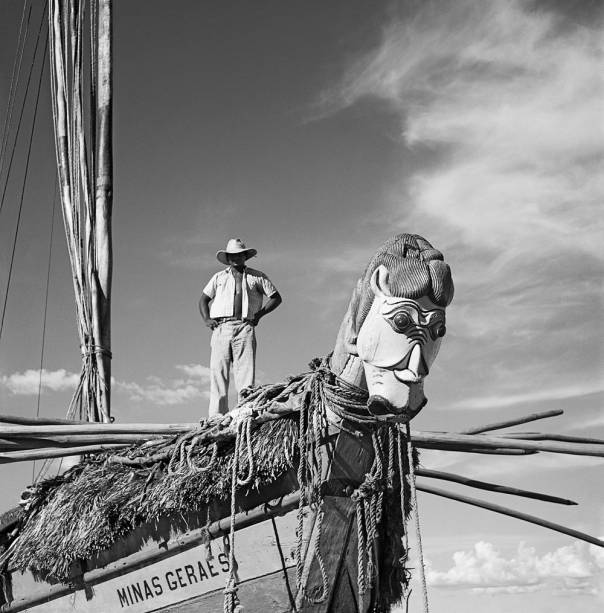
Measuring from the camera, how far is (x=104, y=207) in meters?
12.8

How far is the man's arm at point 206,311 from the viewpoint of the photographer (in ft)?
28.6

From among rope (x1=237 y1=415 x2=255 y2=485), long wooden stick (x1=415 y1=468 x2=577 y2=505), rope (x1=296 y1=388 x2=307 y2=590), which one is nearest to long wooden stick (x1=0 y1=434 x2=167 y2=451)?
rope (x1=237 y1=415 x2=255 y2=485)

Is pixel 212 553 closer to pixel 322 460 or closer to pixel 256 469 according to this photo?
pixel 256 469

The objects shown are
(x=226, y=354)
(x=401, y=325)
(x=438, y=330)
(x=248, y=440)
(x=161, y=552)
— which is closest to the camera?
(x=401, y=325)

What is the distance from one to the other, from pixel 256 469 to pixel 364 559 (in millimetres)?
1097

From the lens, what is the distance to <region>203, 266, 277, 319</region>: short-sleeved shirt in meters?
8.63

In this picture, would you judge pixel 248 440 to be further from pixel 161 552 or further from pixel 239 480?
pixel 161 552

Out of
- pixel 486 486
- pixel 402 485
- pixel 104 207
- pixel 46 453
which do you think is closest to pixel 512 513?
pixel 486 486

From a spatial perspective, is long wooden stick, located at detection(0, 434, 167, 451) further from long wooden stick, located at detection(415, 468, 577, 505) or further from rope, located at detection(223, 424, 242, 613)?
long wooden stick, located at detection(415, 468, 577, 505)

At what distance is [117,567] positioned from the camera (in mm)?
7598

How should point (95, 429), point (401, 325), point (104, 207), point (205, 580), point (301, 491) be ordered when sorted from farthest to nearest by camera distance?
point (104, 207) → point (95, 429) → point (205, 580) → point (301, 491) → point (401, 325)

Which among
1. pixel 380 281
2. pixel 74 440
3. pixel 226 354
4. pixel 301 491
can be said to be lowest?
pixel 301 491

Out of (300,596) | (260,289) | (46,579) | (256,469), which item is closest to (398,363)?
(256,469)

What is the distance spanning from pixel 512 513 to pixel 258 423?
3.06 metres
